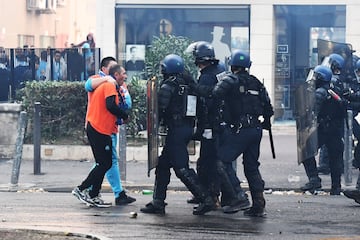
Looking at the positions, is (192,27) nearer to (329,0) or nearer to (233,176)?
(329,0)

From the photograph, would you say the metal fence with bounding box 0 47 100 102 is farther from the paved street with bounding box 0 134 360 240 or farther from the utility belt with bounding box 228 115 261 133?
the utility belt with bounding box 228 115 261 133

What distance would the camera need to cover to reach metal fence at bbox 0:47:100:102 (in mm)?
20594

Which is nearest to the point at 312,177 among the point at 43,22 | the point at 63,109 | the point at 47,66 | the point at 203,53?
the point at 203,53

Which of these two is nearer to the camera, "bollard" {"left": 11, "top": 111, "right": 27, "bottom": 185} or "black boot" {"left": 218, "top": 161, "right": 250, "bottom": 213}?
"black boot" {"left": 218, "top": 161, "right": 250, "bottom": 213}

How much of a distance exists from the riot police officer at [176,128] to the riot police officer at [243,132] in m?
0.31

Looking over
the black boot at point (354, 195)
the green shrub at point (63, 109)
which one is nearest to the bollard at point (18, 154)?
the green shrub at point (63, 109)

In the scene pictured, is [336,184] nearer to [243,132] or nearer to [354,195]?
[354,195]

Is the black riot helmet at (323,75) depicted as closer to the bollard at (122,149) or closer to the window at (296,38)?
the bollard at (122,149)

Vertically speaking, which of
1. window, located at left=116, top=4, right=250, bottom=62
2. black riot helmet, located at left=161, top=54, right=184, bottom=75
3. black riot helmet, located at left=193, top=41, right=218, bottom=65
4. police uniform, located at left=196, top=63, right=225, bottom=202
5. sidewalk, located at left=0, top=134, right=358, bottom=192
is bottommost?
sidewalk, located at left=0, top=134, right=358, bottom=192

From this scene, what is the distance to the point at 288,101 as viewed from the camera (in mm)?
24250

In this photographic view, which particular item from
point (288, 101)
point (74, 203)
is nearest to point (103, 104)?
point (74, 203)

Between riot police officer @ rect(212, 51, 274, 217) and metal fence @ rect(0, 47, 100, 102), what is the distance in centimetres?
921

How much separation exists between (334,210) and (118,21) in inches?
525

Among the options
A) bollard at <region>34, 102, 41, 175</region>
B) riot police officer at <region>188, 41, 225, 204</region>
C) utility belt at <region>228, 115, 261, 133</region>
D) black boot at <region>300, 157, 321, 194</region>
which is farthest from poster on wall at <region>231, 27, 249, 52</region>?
utility belt at <region>228, 115, 261, 133</region>
